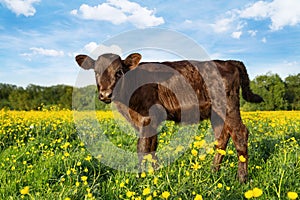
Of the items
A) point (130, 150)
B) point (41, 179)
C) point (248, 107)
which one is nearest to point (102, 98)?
point (41, 179)

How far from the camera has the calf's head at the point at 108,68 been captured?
5.11 meters

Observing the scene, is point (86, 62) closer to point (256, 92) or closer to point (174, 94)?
point (174, 94)

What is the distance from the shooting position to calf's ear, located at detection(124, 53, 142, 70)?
562cm

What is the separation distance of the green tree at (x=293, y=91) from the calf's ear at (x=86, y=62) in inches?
2086

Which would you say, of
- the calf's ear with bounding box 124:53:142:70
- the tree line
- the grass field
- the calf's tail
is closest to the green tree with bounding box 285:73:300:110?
the tree line

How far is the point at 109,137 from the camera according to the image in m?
9.20

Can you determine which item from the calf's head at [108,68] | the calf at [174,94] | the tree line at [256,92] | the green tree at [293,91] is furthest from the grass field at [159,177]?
the green tree at [293,91]

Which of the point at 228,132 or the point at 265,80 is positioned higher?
the point at 265,80

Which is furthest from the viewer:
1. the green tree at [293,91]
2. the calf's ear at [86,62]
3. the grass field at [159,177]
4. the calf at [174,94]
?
the green tree at [293,91]

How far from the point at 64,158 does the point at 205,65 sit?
2754mm

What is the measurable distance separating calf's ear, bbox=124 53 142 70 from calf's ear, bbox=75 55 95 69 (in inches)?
23.5

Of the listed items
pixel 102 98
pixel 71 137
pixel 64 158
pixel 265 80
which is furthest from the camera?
pixel 265 80

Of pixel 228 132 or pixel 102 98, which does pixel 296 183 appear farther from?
pixel 102 98

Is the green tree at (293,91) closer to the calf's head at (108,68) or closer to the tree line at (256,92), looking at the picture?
the tree line at (256,92)
